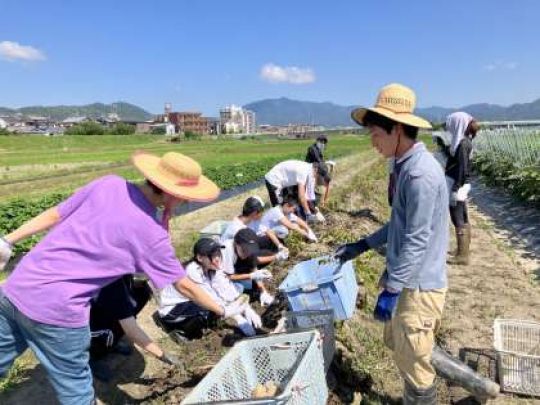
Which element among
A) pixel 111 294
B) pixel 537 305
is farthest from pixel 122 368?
pixel 537 305

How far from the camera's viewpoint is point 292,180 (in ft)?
25.8

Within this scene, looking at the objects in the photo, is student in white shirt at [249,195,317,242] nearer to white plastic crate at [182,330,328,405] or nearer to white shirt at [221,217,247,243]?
white shirt at [221,217,247,243]

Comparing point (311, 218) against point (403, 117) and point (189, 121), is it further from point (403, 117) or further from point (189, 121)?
point (189, 121)

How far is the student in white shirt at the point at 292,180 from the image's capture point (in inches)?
306

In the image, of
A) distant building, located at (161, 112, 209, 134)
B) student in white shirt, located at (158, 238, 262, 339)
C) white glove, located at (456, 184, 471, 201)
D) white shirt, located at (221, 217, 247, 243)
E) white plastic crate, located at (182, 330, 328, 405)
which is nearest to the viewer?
white plastic crate, located at (182, 330, 328, 405)

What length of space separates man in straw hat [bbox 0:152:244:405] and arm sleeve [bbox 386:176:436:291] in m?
1.01

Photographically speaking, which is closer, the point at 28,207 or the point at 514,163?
the point at 28,207

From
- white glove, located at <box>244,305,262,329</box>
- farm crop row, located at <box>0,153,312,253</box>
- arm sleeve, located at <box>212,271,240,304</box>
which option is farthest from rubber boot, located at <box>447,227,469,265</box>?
farm crop row, located at <box>0,153,312,253</box>

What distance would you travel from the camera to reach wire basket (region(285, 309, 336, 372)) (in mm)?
3344

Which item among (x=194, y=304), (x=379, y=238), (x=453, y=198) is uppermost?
(x=379, y=238)

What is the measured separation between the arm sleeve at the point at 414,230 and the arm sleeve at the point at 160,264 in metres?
1.09

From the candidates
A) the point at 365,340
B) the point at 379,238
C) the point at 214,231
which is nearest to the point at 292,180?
the point at 214,231

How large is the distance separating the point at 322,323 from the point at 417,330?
80 centimetres

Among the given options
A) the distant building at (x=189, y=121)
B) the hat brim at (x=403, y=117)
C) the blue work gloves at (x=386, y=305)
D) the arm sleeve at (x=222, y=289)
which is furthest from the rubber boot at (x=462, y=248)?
the distant building at (x=189, y=121)
